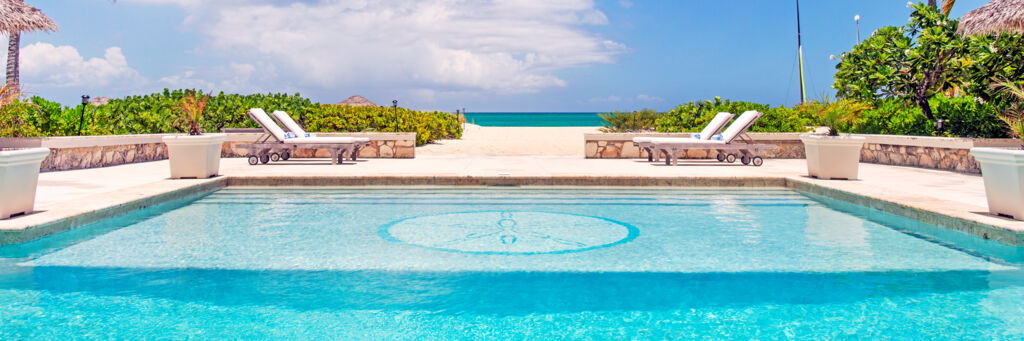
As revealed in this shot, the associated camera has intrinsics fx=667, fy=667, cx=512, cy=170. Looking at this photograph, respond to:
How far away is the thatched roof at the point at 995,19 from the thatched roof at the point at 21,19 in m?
21.5

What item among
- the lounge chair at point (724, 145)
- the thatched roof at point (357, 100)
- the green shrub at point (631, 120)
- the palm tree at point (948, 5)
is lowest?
the lounge chair at point (724, 145)

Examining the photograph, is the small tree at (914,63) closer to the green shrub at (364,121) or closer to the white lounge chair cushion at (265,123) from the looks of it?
the green shrub at (364,121)

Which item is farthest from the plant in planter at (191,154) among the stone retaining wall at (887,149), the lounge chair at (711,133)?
the stone retaining wall at (887,149)

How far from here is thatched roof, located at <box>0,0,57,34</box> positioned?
16.7 meters

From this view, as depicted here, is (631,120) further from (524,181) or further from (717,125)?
(524,181)

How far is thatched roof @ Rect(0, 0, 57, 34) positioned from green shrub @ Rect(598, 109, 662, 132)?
17.1m

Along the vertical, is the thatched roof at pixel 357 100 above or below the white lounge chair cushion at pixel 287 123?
above

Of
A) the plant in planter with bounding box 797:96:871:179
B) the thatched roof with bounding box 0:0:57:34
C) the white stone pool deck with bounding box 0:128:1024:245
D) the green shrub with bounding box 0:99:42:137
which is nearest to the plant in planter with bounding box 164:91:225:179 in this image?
the white stone pool deck with bounding box 0:128:1024:245

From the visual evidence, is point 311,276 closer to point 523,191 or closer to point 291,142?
point 523,191

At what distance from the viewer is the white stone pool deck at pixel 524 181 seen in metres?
6.55

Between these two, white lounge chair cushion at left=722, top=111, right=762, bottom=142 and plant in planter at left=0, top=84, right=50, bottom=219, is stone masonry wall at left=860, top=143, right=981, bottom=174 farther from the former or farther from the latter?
plant in planter at left=0, top=84, right=50, bottom=219

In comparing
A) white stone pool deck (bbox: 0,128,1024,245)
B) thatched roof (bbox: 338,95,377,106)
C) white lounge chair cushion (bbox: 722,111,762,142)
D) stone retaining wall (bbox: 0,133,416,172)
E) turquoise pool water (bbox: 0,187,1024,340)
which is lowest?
turquoise pool water (bbox: 0,187,1024,340)

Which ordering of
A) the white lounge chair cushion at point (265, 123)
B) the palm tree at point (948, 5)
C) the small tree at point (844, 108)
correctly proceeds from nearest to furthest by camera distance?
the white lounge chair cushion at point (265, 123) < the small tree at point (844, 108) < the palm tree at point (948, 5)

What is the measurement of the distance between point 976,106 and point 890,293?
36.3ft
